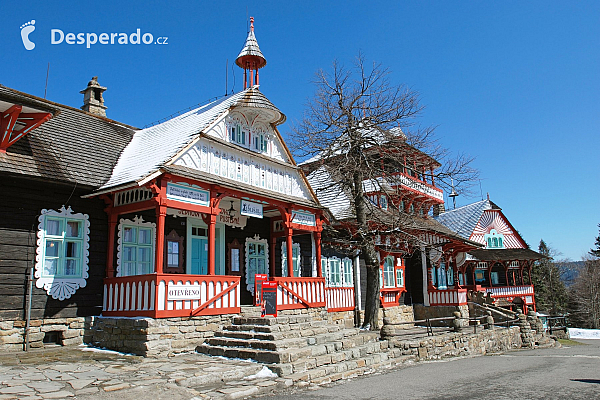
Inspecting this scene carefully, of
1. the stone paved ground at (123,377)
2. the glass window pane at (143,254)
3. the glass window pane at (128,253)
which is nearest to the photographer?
the stone paved ground at (123,377)

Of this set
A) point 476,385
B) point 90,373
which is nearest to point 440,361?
point 476,385

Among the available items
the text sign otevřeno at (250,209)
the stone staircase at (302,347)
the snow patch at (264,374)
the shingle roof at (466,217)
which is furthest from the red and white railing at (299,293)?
the shingle roof at (466,217)

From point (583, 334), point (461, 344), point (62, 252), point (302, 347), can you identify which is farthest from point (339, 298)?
point (583, 334)

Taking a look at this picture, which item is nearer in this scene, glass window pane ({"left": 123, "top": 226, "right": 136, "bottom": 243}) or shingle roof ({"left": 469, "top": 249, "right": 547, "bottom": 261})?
glass window pane ({"left": 123, "top": 226, "right": 136, "bottom": 243})

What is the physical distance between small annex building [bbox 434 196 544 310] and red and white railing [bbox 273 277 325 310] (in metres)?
19.5

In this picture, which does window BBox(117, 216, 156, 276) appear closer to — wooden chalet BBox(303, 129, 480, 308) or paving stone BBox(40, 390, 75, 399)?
paving stone BBox(40, 390, 75, 399)

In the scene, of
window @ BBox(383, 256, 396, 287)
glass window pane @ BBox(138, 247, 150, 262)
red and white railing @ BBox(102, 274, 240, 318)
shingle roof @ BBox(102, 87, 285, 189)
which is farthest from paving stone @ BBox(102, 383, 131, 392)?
window @ BBox(383, 256, 396, 287)

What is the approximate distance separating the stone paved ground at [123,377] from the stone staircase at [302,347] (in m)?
0.44

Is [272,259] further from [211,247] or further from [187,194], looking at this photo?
[187,194]

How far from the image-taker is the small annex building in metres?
33.2

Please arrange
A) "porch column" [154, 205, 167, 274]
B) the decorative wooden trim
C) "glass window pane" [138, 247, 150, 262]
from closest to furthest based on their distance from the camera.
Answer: "porch column" [154, 205, 167, 274] < "glass window pane" [138, 247, 150, 262] < the decorative wooden trim

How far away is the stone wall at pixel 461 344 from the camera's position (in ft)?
46.3

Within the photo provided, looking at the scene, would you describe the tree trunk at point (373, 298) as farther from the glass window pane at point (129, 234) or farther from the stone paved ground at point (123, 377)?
the glass window pane at point (129, 234)

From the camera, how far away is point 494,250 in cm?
3428
